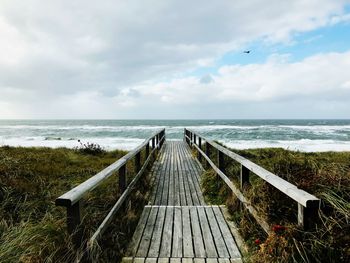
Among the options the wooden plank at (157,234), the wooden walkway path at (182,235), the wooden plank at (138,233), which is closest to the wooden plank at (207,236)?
the wooden walkway path at (182,235)

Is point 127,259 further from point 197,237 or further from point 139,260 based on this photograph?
point 197,237

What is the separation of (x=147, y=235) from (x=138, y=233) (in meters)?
0.14

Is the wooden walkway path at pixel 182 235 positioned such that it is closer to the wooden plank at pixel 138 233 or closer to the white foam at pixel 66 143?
the wooden plank at pixel 138 233

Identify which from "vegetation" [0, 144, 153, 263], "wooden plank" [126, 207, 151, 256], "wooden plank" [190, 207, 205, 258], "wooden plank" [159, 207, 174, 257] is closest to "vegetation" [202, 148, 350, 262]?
"wooden plank" [190, 207, 205, 258]

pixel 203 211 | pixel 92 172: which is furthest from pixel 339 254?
pixel 92 172

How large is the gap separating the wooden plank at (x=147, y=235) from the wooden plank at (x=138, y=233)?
0.15ft

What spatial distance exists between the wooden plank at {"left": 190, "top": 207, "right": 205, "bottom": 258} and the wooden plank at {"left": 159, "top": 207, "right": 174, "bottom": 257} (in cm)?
29

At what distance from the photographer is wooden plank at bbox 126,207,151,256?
10.2 feet

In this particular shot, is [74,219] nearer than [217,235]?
Yes

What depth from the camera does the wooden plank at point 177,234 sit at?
3.07 metres

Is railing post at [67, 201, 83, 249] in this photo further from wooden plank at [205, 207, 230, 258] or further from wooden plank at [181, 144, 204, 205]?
wooden plank at [181, 144, 204, 205]

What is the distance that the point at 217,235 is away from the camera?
3.52 m

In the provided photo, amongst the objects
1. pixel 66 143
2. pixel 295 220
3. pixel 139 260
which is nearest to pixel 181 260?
pixel 139 260

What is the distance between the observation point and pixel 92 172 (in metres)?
8.01
